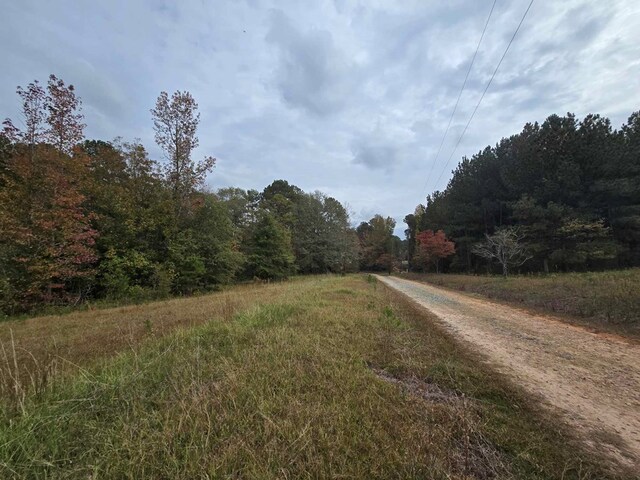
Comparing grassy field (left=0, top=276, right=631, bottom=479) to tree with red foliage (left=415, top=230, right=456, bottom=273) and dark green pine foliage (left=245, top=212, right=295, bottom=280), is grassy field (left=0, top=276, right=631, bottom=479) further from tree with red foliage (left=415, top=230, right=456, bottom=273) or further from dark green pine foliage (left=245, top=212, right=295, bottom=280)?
tree with red foliage (left=415, top=230, right=456, bottom=273)

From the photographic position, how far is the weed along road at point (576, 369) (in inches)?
121

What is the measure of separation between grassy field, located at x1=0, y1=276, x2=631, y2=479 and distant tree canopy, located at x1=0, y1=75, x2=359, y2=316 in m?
13.9

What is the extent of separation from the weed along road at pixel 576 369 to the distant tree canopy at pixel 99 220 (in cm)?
1781

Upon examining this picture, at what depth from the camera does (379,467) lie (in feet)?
7.09

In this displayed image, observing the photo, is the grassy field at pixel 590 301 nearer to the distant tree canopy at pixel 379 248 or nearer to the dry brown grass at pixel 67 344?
the dry brown grass at pixel 67 344

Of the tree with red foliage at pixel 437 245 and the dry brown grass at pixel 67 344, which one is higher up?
the tree with red foliage at pixel 437 245

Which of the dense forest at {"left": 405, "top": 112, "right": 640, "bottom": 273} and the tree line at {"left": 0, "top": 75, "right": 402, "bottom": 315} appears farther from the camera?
the dense forest at {"left": 405, "top": 112, "right": 640, "bottom": 273}

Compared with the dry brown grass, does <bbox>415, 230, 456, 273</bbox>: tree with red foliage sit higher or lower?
higher

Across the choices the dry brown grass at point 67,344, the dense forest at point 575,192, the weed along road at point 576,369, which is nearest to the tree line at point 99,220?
the dry brown grass at point 67,344

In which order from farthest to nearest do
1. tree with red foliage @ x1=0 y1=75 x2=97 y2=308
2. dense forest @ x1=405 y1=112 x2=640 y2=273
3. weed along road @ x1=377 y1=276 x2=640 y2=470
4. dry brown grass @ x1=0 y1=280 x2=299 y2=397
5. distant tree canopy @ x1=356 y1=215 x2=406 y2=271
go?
1. distant tree canopy @ x1=356 y1=215 x2=406 y2=271
2. dense forest @ x1=405 y1=112 x2=640 y2=273
3. tree with red foliage @ x1=0 y1=75 x2=97 y2=308
4. dry brown grass @ x1=0 y1=280 x2=299 y2=397
5. weed along road @ x1=377 y1=276 x2=640 y2=470

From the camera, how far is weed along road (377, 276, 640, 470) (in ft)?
10.1

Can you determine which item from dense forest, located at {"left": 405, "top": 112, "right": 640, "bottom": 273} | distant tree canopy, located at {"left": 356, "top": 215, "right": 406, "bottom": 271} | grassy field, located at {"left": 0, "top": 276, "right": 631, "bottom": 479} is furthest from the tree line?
distant tree canopy, located at {"left": 356, "top": 215, "right": 406, "bottom": 271}

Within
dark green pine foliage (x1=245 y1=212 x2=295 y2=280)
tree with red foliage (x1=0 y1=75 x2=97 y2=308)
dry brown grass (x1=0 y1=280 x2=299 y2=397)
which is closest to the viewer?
dry brown grass (x1=0 y1=280 x2=299 y2=397)

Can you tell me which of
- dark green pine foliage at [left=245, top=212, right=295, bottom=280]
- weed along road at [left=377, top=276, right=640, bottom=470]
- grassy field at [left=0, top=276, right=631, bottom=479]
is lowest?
weed along road at [left=377, top=276, right=640, bottom=470]
